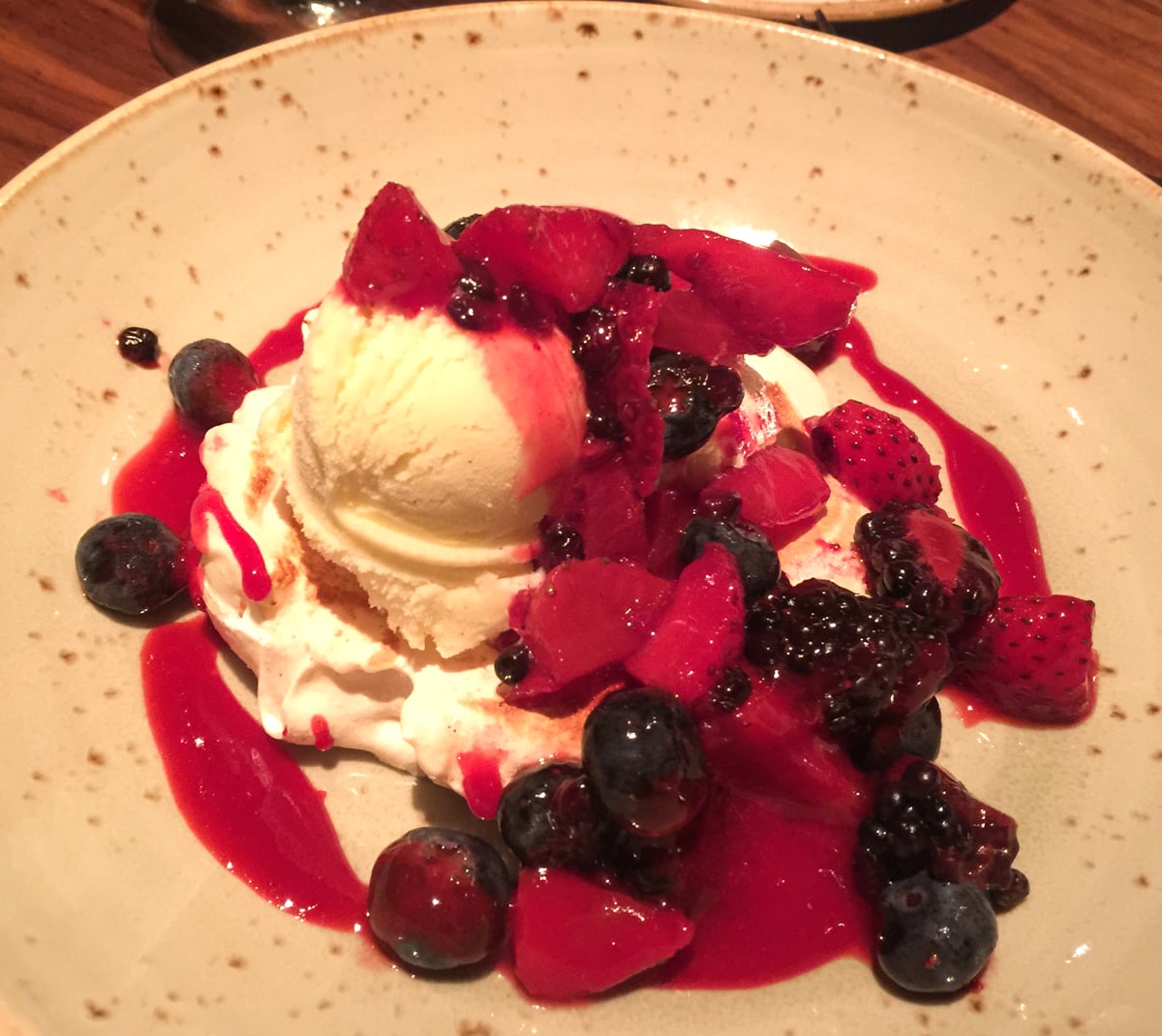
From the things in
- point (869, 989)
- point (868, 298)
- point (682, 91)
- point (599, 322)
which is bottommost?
point (869, 989)

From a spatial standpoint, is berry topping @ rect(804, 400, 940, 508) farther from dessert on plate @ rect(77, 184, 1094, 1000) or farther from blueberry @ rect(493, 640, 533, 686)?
blueberry @ rect(493, 640, 533, 686)

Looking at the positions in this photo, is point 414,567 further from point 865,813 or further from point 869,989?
point 869,989

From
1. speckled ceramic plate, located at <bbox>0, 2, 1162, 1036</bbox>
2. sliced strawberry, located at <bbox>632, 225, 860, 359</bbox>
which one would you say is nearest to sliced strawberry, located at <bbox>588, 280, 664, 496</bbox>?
sliced strawberry, located at <bbox>632, 225, 860, 359</bbox>

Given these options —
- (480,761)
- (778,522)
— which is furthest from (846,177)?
(480,761)

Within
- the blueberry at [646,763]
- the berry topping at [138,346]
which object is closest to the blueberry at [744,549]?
the blueberry at [646,763]

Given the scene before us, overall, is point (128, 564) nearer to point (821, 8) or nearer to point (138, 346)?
point (138, 346)

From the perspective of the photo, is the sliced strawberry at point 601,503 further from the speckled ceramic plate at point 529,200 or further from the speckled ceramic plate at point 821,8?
the speckled ceramic plate at point 821,8
